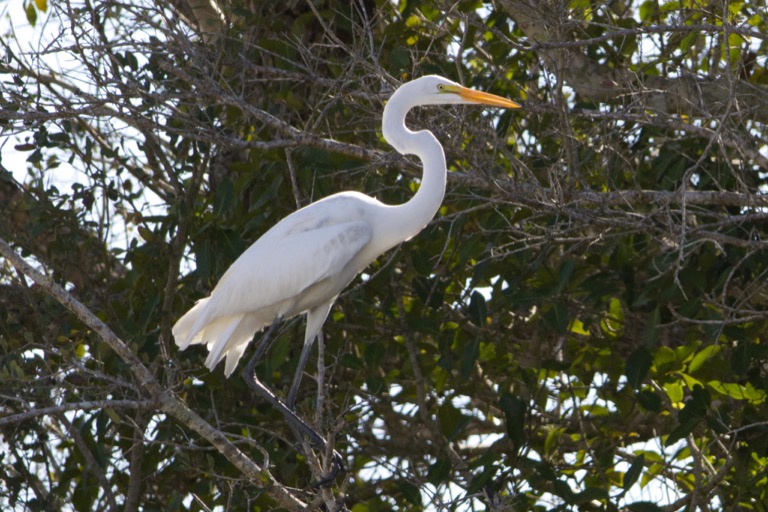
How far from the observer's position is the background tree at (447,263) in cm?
369

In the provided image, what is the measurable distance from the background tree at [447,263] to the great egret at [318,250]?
0.11m

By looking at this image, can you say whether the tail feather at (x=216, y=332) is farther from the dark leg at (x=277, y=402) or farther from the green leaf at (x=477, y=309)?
the green leaf at (x=477, y=309)

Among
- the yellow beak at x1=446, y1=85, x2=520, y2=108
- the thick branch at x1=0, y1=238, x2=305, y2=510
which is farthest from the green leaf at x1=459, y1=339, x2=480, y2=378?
the thick branch at x1=0, y1=238, x2=305, y2=510

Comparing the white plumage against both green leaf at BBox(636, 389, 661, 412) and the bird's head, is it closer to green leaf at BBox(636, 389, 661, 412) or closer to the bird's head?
the bird's head

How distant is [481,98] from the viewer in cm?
379

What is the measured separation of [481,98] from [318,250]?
794mm

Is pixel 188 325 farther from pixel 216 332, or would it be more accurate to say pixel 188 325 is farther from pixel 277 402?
pixel 277 402

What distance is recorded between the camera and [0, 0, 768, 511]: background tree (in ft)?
12.1

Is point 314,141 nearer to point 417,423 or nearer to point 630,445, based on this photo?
point 417,423

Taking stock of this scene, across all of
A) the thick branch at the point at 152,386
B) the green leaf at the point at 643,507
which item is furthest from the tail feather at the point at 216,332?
the green leaf at the point at 643,507

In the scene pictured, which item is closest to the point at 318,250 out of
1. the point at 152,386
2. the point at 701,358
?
the point at 152,386

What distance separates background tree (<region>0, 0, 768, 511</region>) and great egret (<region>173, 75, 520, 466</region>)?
0.37ft

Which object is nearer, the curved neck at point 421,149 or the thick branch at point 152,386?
the thick branch at point 152,386

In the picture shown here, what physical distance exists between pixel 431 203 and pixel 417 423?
1.36m
